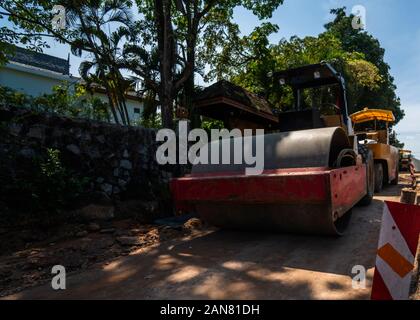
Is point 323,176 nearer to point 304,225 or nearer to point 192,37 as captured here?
point 304,225

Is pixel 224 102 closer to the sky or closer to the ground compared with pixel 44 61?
closer to the ground

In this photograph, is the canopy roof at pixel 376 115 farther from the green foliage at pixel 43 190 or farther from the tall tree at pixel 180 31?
the green foliage at pixel 43 190

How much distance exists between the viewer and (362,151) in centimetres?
712

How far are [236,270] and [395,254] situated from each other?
5.19 ft

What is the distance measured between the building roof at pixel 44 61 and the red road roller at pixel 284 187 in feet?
57.8

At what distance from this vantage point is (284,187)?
393 cm

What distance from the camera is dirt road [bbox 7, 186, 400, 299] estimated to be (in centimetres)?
313

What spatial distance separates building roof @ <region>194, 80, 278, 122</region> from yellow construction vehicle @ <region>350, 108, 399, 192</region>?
3.18 m

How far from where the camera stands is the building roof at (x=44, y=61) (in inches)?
775

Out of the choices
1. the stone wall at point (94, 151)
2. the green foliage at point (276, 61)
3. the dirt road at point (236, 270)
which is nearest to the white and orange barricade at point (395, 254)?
the dirt road at point (236, 270)

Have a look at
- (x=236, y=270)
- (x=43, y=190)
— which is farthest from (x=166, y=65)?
(x=236, y=270)

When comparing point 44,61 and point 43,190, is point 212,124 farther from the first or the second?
point 44,61

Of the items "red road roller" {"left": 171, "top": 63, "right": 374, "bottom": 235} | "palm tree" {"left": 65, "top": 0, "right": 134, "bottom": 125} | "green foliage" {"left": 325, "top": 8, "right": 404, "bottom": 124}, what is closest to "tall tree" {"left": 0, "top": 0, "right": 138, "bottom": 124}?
"palm tree" {"left": 65, "top": 0, "right": 134, "bottom": 125}

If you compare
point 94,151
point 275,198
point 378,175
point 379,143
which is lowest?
point 275,198
